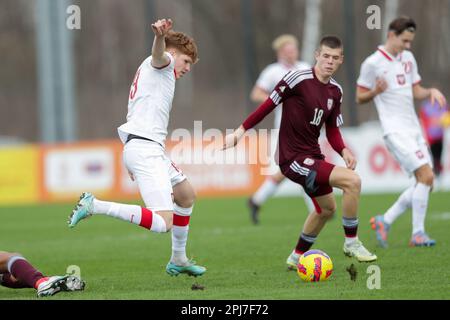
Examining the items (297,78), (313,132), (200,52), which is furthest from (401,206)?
(200,52)

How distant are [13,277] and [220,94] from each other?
34.7 meters

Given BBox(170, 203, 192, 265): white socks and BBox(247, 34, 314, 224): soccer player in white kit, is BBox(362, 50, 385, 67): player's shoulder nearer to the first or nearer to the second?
BBox(247, 34, 314, 224): soccer player in white kit

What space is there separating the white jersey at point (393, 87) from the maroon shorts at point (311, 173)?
2.19 meters

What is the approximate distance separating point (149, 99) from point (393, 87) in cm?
368

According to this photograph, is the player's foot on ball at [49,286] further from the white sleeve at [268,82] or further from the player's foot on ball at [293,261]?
the white sleeve at [268,82]

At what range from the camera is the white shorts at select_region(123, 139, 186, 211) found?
7906 mm

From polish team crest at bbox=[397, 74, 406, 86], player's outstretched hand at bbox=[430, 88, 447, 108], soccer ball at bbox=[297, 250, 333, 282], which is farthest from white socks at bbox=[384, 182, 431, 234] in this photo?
soccer ball at bbox=[297, 250, 333, 282]

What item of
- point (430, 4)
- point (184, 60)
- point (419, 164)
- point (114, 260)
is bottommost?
point (114, 260)

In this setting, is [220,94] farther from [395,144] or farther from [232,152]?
[395,144]

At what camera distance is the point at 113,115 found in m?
41.9

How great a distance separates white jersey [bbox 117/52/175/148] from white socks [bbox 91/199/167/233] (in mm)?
681

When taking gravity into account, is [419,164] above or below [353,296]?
above
